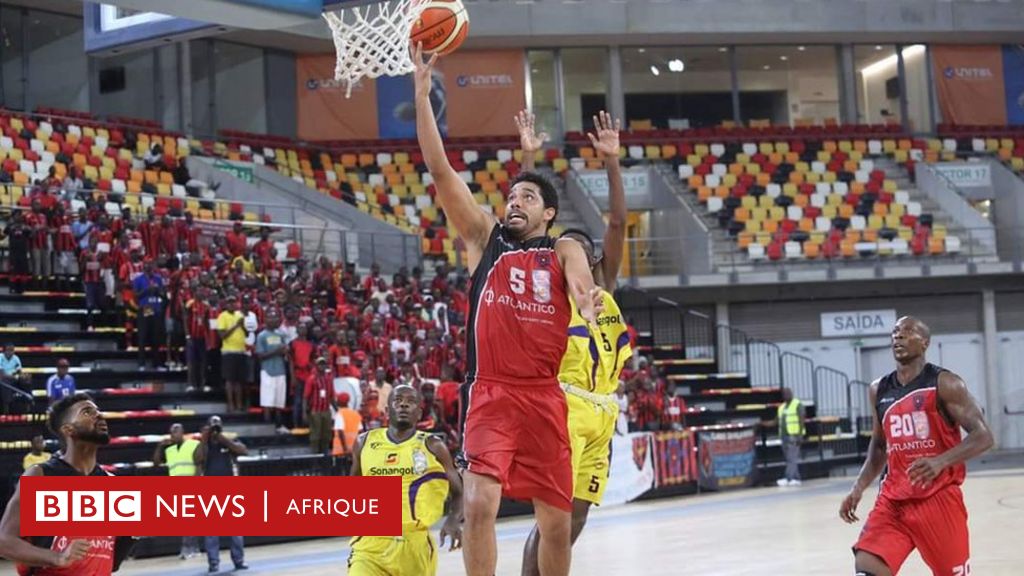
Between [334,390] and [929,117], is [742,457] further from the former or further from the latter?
[929,117]

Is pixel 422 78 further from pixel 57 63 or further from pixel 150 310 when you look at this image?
pixel 57 63

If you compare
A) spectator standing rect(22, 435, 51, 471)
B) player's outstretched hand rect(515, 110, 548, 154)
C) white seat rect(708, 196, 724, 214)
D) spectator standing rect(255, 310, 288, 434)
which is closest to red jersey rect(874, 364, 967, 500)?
player's outstretched hand rect(515, 110, 548, 154)

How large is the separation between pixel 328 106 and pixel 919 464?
30111 mm

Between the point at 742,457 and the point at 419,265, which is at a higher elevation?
the point at 419,265

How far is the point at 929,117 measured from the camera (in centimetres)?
4009

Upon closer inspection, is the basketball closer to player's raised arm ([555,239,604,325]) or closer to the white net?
the white net

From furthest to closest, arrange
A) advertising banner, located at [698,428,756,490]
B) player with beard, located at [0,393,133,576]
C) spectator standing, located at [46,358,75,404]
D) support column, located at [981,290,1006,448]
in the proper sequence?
support column, located at [981,290,1006,448] < advertising banner, located at [698,428,756,490] < spectator standing, located at [46,358,75,404] < player with beard, located at [0,393,133,576]

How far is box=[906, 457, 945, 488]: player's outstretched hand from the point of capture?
7922mm

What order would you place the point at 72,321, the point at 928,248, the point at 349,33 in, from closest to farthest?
the point at 349,33 → the point at 72,321 → the point at 928,248

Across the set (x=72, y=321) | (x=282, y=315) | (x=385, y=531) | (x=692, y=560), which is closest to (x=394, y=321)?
(x=282, y=315)

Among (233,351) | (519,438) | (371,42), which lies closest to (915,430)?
(519,438)

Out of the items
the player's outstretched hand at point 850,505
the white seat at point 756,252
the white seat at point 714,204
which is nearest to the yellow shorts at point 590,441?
the player's outstretched hand at point 850,505

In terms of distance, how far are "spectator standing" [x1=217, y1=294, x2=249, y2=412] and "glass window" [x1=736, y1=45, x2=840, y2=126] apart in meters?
21.3

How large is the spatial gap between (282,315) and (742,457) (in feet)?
29.2
